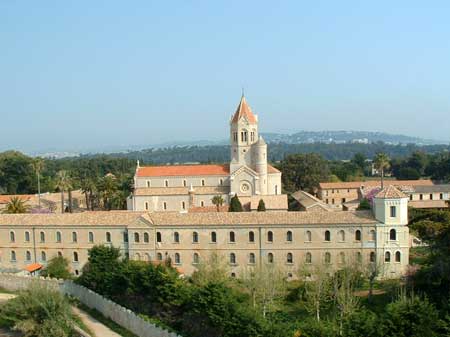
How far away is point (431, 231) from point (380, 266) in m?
4.75

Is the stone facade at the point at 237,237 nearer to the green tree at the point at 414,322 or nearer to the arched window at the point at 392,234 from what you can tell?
the arched window at the point at 392,234

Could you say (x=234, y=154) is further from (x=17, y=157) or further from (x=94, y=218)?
(x=17, y=157)

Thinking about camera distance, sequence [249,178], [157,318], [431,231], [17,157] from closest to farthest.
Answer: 1. [157,318]
2. [431,231]
3. [249,178]
4. [17,157]

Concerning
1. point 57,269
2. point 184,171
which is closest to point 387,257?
point 57,269

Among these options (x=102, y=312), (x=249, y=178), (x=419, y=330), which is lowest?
(x=102, y=312)

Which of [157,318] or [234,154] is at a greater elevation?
[234,154]

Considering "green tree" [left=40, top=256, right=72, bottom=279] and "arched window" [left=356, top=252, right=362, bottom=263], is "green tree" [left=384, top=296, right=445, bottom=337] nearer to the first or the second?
"arched window" [left=356, top=252, right=362, bottom=263]

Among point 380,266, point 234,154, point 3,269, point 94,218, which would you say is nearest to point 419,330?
point 380,266

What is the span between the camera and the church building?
220 feet

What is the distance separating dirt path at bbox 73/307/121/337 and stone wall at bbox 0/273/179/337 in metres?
0.86

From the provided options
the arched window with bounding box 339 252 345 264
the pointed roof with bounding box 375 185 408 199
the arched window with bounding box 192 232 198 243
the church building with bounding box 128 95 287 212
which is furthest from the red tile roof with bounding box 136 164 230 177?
the pointed roof with bounding box 375 185 408 199

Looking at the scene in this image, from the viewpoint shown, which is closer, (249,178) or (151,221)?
(151,221)

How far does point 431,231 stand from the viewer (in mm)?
42594

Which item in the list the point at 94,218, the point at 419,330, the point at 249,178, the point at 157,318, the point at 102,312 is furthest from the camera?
the point at 249,178
